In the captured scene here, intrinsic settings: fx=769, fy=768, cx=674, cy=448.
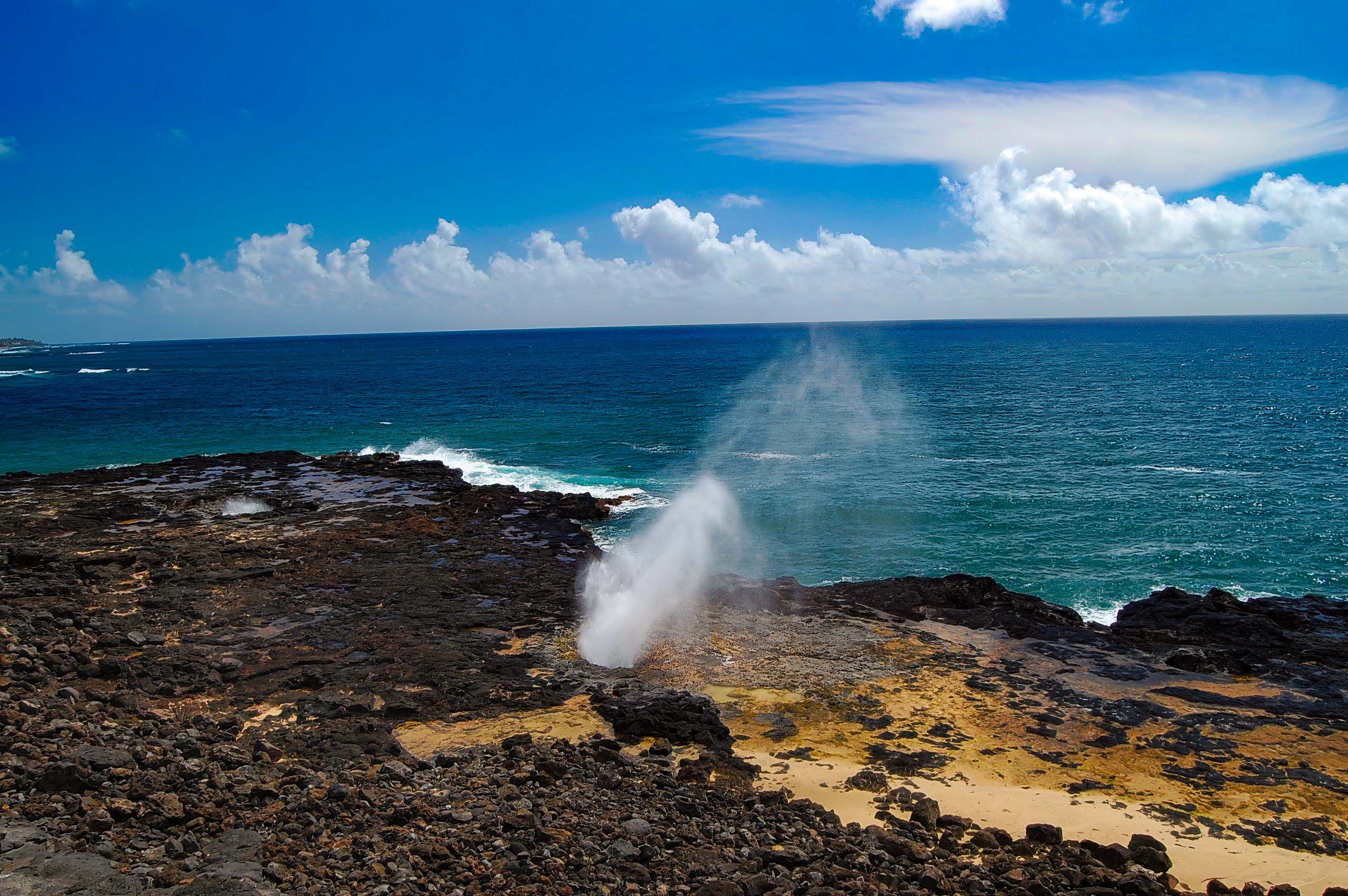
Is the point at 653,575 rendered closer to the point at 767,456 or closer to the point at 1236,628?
the point at 1236,628

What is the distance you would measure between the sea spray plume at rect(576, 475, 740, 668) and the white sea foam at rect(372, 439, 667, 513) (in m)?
2.26

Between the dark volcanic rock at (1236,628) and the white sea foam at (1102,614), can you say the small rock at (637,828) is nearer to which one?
the dark volcanic rock at (1236,628)

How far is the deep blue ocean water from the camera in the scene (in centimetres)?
3005

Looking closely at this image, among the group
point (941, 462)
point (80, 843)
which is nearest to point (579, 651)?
point (80, 843)

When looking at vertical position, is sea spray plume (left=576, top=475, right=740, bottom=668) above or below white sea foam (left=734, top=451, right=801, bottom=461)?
below

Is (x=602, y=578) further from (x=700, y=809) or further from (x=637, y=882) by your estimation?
(x=637, y=882)

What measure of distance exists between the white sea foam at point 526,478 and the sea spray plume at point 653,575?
2262 millimetres

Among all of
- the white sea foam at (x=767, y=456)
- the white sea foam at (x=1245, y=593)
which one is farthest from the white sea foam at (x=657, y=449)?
the white sea foam at (x=1245, y=593)

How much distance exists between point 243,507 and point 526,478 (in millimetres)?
14782

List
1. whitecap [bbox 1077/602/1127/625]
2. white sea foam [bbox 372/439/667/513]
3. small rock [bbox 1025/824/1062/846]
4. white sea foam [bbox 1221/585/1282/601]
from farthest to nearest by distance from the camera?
white sea foam [bbox 372/439/667/513] < white sea foam [bbox 1221/585/1282/601] < whitecap [bbox 1077/602/1127/625] < small rock [bbox 1025/824/1062/846]

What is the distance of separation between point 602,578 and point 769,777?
12.4m

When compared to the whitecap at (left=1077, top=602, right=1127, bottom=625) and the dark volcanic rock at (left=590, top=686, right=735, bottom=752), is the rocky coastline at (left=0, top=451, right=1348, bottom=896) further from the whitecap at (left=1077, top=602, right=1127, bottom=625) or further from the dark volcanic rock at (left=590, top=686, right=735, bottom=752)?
the whitecap at (left=1077, top=602, right=1127, bottom=625)

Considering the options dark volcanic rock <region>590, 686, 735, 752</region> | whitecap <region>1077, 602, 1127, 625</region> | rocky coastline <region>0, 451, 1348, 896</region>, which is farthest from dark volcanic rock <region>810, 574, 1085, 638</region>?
dark volcanic rock <region>590, 686, 735, 752</region>

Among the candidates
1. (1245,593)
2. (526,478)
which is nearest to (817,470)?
(526,478)
